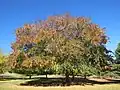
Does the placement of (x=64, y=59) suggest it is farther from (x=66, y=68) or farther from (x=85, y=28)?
(x=85, y=28)

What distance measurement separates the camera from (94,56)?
45.1 meters

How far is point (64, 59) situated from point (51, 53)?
2.09 metres

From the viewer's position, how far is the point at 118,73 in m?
52.0

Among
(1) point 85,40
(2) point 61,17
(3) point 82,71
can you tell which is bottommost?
(3) point 82,71

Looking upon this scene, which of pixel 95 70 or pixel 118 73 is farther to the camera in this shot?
pixel 118 73

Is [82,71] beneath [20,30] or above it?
beneath

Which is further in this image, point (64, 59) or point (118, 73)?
point (118, 73)

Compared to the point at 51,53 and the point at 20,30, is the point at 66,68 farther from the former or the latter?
the point at 20,30

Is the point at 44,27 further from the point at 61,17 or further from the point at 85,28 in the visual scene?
the point at 85,28

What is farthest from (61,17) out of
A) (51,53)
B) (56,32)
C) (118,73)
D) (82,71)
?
(118,73)

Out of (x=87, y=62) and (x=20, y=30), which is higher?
(x=20, y=30)

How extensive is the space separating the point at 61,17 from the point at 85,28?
12.4 feet

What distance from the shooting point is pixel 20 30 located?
4506 cm

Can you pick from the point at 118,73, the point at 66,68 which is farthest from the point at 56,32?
the point at 118,73
